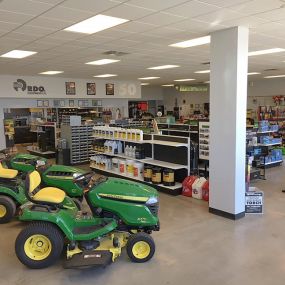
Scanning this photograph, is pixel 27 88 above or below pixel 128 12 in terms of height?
below

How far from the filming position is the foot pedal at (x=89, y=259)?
3.31m

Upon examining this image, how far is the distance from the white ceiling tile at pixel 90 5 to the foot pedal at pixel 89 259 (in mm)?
2864

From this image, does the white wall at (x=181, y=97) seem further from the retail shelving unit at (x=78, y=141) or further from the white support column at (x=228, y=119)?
the white support column at (x=228, y=119)

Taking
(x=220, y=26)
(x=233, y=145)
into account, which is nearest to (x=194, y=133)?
(x=233, y=145)

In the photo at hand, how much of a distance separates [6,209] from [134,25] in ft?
11.4

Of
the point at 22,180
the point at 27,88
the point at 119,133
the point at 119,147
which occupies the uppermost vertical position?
the point at 27,88

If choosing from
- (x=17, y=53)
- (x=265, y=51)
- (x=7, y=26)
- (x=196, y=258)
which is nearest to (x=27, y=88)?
(x=17, y=53)

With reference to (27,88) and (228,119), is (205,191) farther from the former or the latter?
(27,88)

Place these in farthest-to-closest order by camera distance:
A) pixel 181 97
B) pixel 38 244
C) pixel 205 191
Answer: pixel 181 97, pixel 205 191, pixel 38 244

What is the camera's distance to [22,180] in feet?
17.9

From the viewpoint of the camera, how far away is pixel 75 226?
3734mm

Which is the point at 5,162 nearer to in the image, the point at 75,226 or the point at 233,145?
the point at 75,226

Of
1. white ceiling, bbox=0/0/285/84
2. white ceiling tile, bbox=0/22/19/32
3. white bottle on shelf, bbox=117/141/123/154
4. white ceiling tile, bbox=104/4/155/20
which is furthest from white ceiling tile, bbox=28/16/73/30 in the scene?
white bottle on shelf, bbox=117/141/123/154

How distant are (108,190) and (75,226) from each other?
1.92 feet
